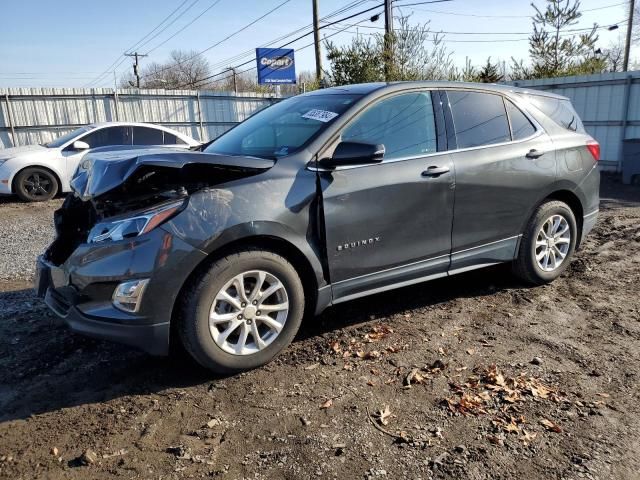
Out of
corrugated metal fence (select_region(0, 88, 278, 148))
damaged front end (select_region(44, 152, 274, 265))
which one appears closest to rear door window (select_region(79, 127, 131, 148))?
corrugated metal fence (select_region(0, 88, 278, 148))

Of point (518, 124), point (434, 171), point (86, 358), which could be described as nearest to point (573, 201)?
point (518, 124)

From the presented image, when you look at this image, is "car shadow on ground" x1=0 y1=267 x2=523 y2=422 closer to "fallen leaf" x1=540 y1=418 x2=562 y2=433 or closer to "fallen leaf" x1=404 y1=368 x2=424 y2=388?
"fallen leaf" x1=404 y1=368 x2=424 y2=388

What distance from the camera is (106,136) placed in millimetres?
10969

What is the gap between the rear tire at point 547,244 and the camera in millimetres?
4609

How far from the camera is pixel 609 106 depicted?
1272 cm

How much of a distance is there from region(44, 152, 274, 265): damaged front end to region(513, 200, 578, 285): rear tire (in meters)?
2.55

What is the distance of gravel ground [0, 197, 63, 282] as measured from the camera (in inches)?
227

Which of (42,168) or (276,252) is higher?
(42,168)

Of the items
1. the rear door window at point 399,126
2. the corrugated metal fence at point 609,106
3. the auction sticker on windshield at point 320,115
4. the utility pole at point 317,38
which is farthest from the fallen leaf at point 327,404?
the utility pole at point 317,38

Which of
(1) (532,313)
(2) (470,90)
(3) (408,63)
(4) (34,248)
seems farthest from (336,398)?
(3) (408,63)

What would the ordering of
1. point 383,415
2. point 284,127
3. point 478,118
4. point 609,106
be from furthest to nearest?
point 609,106 < point 478,118 < point 284,127 < point 383,415

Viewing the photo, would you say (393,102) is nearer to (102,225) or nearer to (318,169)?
(318,169)

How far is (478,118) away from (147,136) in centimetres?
862

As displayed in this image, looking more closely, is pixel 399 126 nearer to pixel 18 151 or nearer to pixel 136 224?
pixel 136 224
